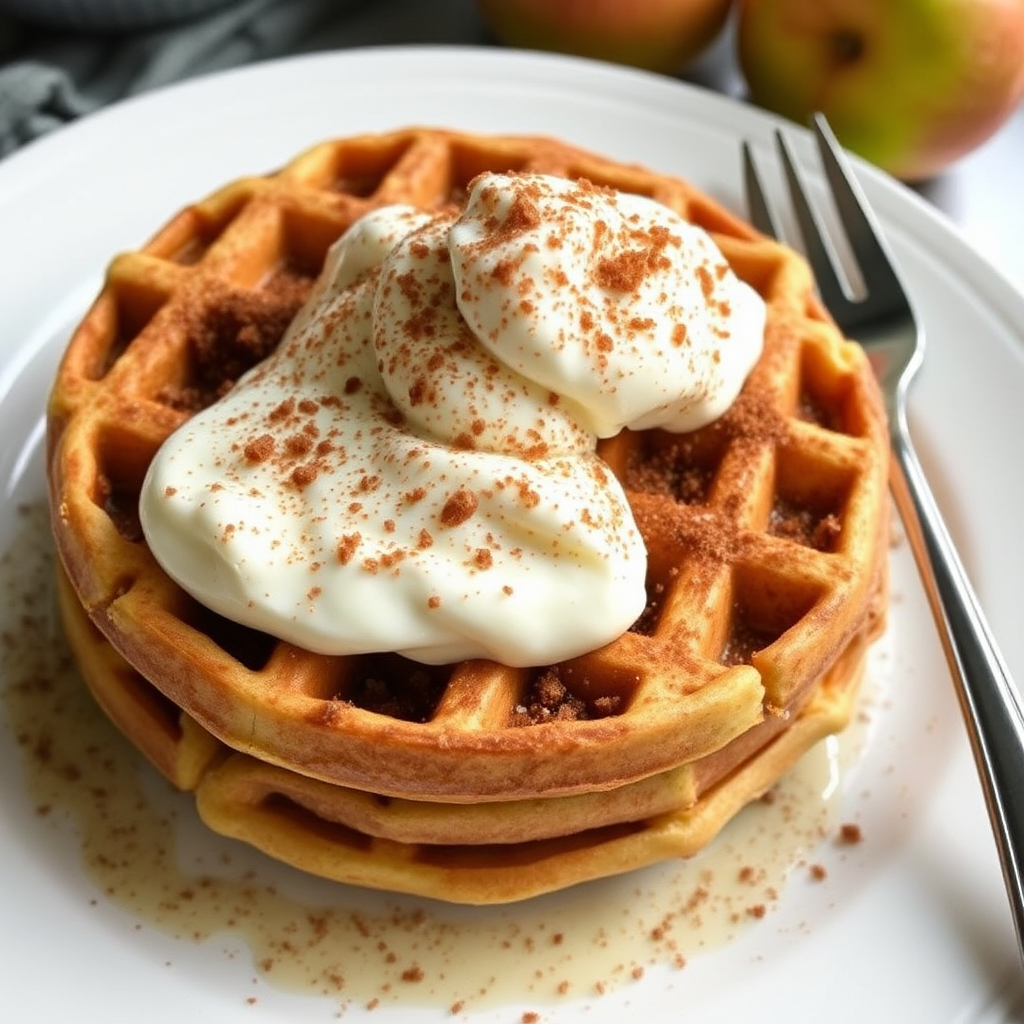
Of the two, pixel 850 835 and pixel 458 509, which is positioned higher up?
pixel 458 509

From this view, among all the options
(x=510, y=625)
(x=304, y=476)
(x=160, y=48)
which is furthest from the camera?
(x=160, y=48)

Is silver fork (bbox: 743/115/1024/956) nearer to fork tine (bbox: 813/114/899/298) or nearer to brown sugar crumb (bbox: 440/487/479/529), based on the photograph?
fork tine (bbox: 813/114/899/298)

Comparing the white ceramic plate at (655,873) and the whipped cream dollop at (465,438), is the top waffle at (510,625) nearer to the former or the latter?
the whipped cream dollop at (465,438)

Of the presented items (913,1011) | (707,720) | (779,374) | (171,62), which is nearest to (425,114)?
(171,62)

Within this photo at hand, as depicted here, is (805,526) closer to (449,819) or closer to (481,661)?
(481,661)

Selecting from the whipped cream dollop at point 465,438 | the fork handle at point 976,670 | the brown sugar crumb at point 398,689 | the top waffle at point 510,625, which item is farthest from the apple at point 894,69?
the brown sugar crumb at point 398,689

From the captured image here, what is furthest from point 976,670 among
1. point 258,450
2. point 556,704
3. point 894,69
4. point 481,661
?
point 894,69
